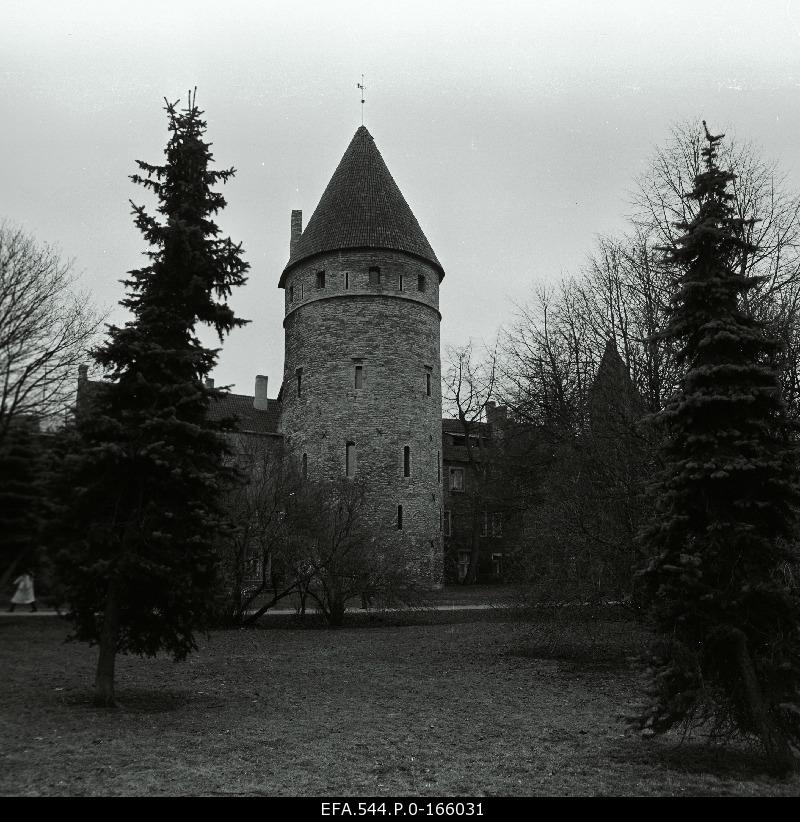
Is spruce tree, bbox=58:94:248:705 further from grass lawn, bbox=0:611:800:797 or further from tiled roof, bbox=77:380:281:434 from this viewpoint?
tiled roof, bbox=77:380:281:434

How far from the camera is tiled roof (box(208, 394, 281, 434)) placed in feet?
159

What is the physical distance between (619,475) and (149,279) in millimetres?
7969

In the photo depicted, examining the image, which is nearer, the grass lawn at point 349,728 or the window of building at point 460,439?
the grass lawn at point 349,728

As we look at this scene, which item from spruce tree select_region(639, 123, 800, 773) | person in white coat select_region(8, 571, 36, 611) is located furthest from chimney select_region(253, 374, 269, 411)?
spruce tree select_region(639, 123, 800, 773)

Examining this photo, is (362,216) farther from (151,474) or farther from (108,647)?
(108,647)

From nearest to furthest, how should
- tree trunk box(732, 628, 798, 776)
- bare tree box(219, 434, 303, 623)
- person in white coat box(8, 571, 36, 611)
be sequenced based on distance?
tree trunk box(732, 628, 798, 776), bare tree box(219, 434, 303, 623), person in white coat box(8, 571, 36, 611)

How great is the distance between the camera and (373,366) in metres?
38.7

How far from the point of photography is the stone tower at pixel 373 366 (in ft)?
126

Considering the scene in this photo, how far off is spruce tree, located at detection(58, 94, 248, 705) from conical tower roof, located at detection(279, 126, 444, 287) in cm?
2883

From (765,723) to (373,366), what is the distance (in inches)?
1279

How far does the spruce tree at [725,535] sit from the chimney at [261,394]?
46009 mm

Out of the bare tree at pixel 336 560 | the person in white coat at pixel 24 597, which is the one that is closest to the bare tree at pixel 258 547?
the bare tree at pixel 336 560

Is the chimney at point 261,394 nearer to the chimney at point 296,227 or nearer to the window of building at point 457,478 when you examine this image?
the chimney at point 296,227
